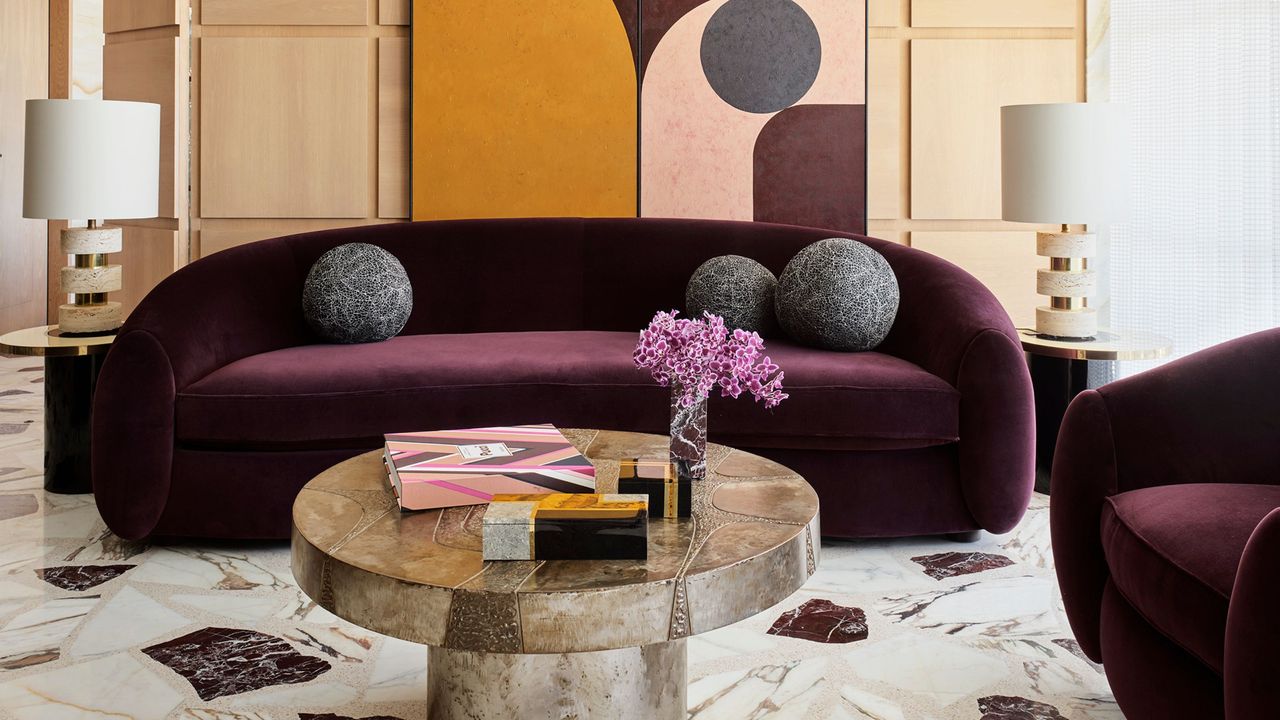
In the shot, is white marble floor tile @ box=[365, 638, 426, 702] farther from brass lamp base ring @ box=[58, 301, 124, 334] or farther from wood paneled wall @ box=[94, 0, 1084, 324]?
wood paneled wall @ box=[94, 0, 1084, 324]

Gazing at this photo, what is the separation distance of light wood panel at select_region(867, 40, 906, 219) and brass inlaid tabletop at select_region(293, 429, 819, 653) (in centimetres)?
278

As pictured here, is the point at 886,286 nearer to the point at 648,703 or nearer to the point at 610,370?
the point at 610,370

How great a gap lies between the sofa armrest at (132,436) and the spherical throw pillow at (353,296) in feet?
2.00

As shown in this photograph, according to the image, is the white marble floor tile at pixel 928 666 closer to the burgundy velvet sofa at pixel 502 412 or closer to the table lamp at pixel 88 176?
the burgundy velvet sofa at pixel 502 412

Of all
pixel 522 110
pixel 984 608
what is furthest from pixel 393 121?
pixel 984 608

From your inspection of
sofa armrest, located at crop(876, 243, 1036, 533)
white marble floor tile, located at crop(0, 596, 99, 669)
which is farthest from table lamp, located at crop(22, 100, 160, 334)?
sofa armrest, located at crop(876, 243, 1036, 533)

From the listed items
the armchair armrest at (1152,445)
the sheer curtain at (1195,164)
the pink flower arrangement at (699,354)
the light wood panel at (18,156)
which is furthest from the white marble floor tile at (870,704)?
the light wood panel at (18,156)

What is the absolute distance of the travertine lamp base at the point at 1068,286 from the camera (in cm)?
346

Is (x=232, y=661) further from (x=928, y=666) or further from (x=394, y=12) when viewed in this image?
(x=394, y=12)

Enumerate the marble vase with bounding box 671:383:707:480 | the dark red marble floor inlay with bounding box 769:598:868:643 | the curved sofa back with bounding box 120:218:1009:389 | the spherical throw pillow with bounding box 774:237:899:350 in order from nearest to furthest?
the marble vase with bounding box 671:383:707:480, the dark red marble floor inlay with bounding box 769:598:868:643, the spherical throw pillow with bounding box 774:237:899:350, the curved sofa back with bounding box 120:218:1009:389

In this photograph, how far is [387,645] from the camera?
2229 millimetres

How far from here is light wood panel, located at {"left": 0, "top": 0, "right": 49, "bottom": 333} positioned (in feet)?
21.3

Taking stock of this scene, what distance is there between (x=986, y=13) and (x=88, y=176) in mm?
3434

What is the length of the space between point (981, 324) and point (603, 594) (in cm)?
188
